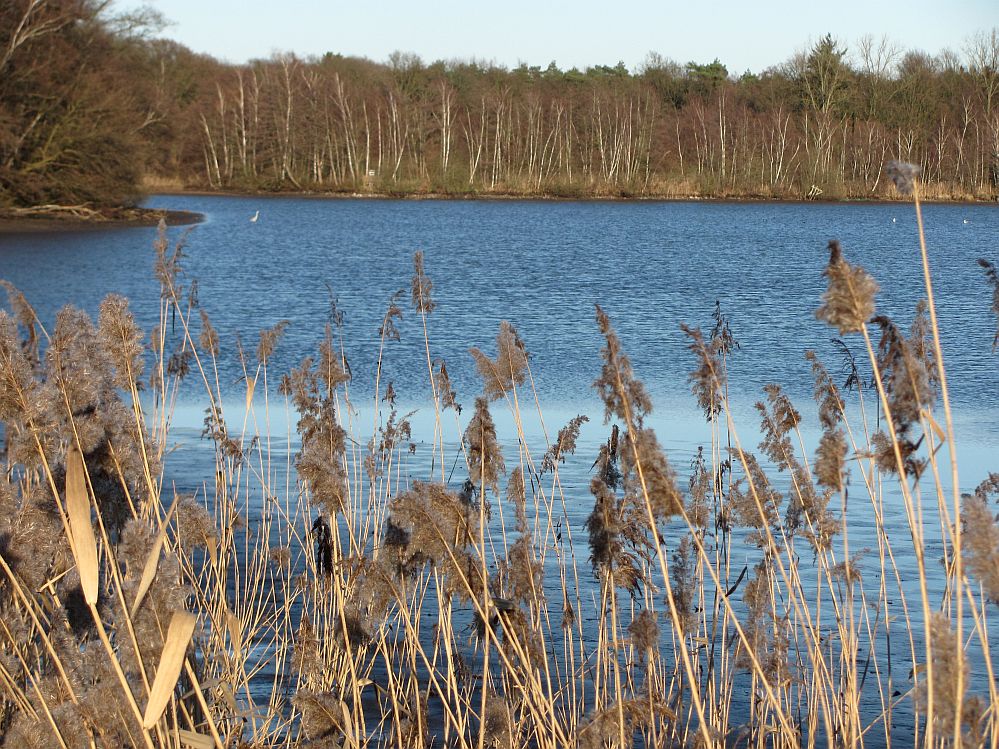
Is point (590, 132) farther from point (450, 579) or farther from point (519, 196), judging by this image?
point (450, 579)

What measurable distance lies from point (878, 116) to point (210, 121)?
36.3 metres

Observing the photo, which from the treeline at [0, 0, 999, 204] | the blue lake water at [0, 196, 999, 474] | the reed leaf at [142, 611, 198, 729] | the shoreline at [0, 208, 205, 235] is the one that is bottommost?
the blue lake water at [0, 196, 999, 474]

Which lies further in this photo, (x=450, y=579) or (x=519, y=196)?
(x=519, y=196)

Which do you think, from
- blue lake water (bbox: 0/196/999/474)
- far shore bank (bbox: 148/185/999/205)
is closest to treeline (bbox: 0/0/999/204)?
far shore bank (bbox: 148/185/999/205)

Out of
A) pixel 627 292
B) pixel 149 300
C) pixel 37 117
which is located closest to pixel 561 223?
pixel 37 117

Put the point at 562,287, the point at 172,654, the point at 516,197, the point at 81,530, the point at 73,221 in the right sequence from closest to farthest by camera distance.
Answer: the point at 172,654, the point at 81,530, the point at 562,287, the point at 73,221, the point at 516,197

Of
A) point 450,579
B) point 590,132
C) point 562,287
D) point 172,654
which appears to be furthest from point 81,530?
point 590,132

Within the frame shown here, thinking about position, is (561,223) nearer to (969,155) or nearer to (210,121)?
(969,155)

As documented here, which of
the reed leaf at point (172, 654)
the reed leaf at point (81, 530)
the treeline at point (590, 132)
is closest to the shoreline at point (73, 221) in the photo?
the treeline at point (590, 132)

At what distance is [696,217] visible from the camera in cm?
4644

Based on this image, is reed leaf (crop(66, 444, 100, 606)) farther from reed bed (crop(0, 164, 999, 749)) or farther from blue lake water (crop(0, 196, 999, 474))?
blue lake water (crop(0, 196, 999, 474))

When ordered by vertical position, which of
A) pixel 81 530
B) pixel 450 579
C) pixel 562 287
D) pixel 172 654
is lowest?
pixel 562 287

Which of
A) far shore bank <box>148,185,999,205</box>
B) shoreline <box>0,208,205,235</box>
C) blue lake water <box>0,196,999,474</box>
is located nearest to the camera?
blue lake water <box>0,196,999,474</box>

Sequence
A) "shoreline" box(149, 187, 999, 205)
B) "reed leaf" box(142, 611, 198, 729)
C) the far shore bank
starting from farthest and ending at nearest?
the far shore bank
"shoreline" box(149, 187, 999, 205)
"reed leaf" box(142, 611, 198, 729)
